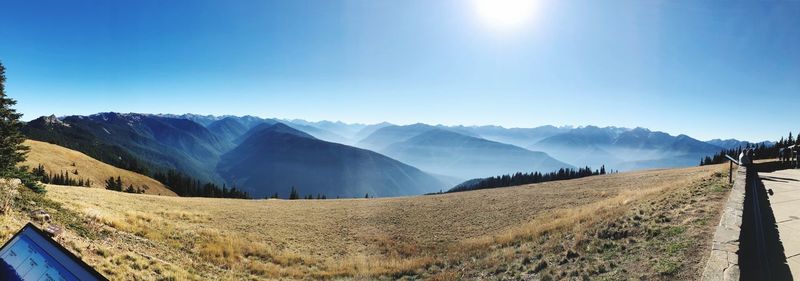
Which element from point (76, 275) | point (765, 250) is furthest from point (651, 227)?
point (76, 275)

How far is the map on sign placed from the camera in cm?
440

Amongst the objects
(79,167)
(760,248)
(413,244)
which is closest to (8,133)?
(413,244)

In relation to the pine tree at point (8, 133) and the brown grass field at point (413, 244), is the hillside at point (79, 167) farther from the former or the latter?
the brown grass field at point (413, 244)

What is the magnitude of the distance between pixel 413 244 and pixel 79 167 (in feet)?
401

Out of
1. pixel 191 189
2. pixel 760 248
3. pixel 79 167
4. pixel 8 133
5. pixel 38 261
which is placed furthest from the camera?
pixel 191 189

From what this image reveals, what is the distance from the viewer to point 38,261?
4.54 metres

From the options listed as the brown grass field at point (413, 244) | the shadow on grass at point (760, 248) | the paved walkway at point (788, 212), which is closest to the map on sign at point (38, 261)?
the brown grass field at point (413, 244)

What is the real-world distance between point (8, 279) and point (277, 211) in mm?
41439

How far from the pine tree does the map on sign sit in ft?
80.7

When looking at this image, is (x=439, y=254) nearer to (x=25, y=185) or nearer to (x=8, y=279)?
(x=8, y=279)

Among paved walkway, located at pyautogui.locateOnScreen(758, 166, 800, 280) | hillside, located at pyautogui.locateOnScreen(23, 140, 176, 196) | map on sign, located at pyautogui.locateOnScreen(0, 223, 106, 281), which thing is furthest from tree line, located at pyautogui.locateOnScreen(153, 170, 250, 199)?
paved walkway, located at pyautogui.locateOnScreen(758, 166, 800, 280)

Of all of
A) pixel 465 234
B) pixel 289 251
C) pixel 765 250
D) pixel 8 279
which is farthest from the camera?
pixel 465 234

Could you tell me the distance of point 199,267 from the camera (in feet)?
54.9

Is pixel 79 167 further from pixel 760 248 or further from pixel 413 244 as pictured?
pixel 760 248
